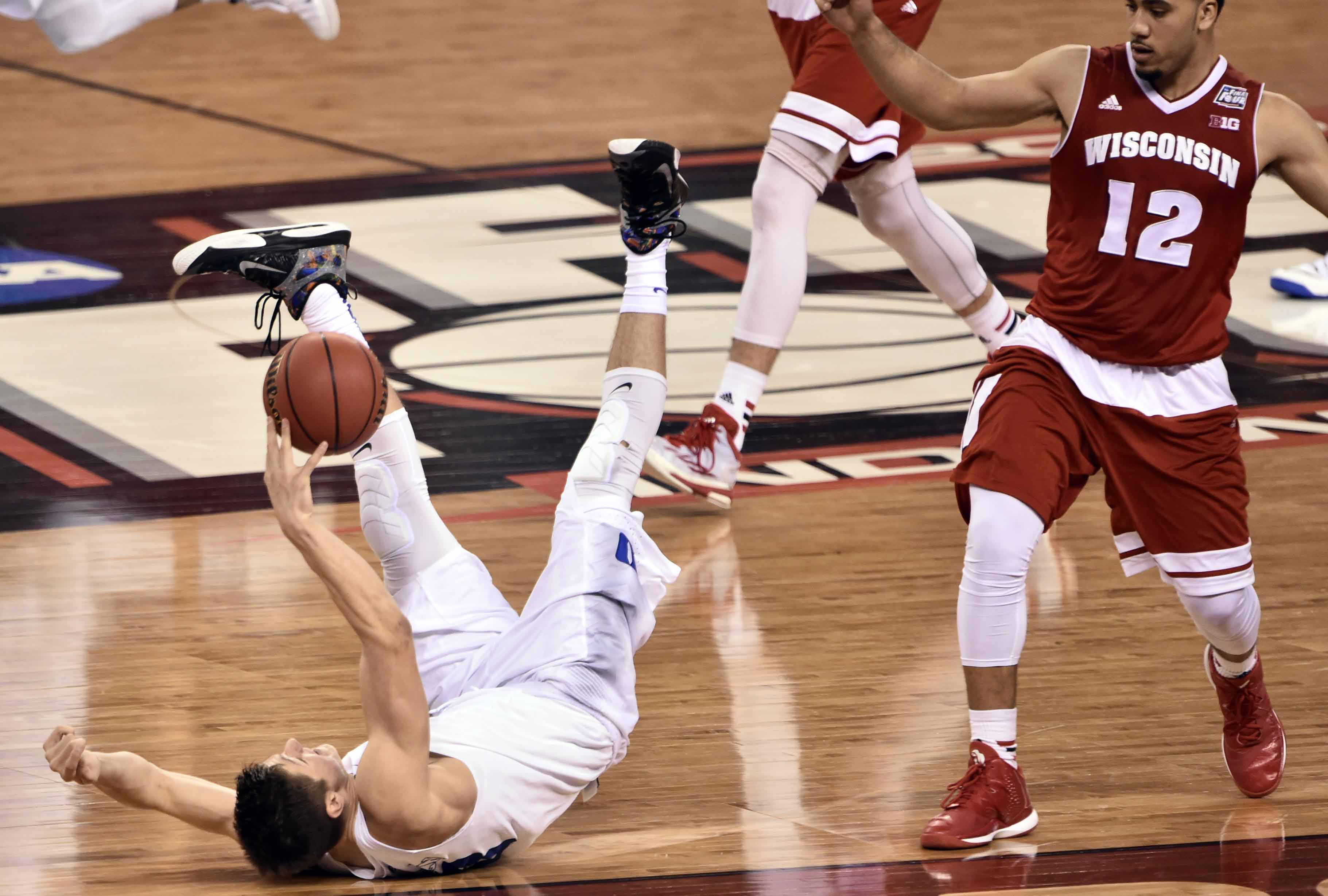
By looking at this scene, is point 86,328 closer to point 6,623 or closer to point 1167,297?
point 6,623

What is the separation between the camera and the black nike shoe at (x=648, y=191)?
4137 millimetres

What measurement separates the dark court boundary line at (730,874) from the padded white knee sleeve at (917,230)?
8.54 ft

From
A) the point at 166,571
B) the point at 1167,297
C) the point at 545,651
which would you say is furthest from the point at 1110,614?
the point at 166,571

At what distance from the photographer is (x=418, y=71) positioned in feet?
36.6

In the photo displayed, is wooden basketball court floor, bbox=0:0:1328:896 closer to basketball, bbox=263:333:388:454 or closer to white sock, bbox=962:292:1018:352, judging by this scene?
white sock, bbox=962:292:1018:352

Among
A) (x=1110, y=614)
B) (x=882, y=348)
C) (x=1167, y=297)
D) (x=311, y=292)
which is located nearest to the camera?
(x=1167, y=297)

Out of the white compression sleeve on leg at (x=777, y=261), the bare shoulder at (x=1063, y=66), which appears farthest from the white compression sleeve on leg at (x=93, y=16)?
the bare shoulder at (x=1063, y=66)

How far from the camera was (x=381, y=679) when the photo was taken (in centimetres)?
316

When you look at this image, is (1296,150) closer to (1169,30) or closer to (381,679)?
(1169,30)

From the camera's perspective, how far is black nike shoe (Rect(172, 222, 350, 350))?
411 centimetres

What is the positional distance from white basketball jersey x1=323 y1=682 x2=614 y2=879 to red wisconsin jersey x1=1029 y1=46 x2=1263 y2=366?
1109 mm

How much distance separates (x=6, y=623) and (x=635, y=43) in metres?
7.35

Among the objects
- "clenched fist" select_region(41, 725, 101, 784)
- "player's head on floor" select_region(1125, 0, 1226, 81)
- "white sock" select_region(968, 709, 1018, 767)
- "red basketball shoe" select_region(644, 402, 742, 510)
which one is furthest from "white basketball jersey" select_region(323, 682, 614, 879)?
"red basketball shoe" select_region(644, 402, 742, 510)

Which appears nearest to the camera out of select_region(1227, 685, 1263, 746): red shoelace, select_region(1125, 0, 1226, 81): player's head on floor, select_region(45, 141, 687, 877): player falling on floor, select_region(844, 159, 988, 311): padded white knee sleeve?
select_region(45, 141, 687, 877): player falling on floor
